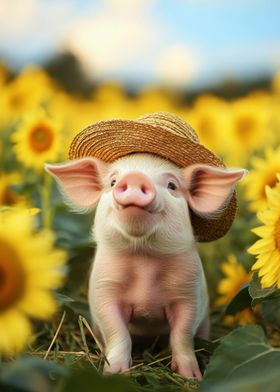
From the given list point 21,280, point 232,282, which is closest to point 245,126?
point 232,282

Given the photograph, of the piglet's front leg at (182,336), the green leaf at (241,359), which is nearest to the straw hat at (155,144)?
the piglet's front leg at (182,336)

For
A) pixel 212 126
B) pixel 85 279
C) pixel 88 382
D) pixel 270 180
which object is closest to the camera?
pixel 88 382

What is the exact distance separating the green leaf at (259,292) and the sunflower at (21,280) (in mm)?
874

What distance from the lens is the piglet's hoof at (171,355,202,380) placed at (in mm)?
2760

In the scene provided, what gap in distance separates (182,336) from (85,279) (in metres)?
1.11

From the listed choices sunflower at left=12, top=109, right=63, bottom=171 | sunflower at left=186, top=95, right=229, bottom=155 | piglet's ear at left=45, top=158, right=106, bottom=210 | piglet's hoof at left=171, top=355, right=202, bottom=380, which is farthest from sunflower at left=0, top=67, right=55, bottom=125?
piglet's hoof at left=171, top=355, right=202, bottom=380

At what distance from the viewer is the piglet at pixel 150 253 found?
2701 mm

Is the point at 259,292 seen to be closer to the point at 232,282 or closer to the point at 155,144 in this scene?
the point at 155,144

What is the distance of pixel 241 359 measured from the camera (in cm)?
227

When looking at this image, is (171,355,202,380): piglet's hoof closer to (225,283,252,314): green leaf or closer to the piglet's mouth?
(225,283,252,314): green leaf

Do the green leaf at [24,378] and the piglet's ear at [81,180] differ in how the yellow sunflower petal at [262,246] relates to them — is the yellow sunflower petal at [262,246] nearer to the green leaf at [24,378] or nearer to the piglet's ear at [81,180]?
the piglet's ear at [81,180]

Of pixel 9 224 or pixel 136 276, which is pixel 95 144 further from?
pixel 9 224

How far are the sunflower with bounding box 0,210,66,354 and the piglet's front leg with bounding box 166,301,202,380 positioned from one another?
897 mm

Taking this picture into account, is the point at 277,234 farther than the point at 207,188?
No
